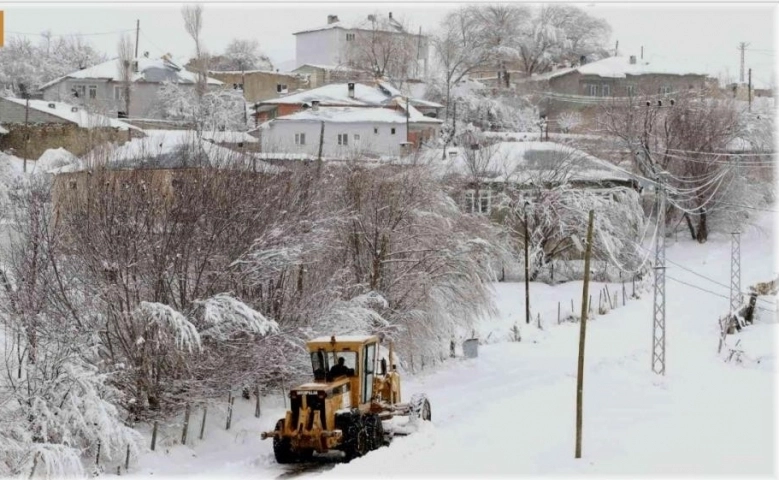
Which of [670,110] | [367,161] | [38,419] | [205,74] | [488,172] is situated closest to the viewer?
[38,419]

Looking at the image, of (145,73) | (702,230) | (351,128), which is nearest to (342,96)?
(351,128)

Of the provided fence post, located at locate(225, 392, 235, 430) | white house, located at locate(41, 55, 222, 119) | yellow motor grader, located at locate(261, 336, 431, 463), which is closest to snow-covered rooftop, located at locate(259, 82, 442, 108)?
white house, located at locate(41, 55, 222, 119)

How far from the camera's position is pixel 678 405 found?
29.7 m

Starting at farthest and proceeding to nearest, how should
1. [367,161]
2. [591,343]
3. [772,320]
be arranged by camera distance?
[772,320]
[591,343]
[367,161]

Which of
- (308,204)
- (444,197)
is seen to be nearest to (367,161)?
(444,197)

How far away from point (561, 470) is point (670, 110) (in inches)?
1974

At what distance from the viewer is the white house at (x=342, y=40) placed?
332 ft

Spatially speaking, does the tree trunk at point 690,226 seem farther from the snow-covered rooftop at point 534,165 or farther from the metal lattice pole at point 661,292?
the metal lattice pole at point 661,292

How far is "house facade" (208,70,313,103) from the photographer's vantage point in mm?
93688

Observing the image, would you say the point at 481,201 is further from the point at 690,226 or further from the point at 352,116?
the point at 352,116

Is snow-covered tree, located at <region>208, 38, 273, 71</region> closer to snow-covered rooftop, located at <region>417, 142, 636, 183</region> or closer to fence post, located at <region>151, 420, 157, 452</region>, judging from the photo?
snow-covered rooftop, located at <region>417, 142, 636, 183</region>

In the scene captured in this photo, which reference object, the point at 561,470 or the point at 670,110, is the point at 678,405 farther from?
the point at 670,110

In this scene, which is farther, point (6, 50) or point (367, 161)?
point (6, 50)

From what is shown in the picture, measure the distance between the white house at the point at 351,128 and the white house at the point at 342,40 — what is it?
92.9 feet
